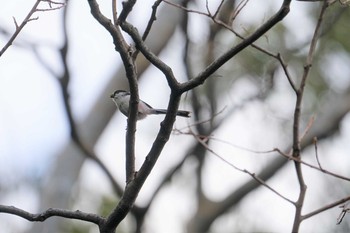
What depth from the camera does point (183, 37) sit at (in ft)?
16.1

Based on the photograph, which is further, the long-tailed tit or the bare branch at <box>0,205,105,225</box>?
the long-tailed tit

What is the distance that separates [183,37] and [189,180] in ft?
6.13

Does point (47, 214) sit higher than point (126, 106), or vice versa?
point (126, 106)

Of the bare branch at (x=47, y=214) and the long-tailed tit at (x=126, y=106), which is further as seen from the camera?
the long-tailed tit at (x=126, y=106)

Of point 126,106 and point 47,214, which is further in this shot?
point 126,106

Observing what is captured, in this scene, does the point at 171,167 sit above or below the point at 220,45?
below

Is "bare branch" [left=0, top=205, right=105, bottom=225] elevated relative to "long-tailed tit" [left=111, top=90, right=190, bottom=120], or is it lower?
lower

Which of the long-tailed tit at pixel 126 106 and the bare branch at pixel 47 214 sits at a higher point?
the long-tailed tit at pixel 126 106

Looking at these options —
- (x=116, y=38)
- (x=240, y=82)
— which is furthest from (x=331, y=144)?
(x=116, y=38)

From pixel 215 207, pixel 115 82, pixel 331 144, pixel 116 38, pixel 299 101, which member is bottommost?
pixel 116 38

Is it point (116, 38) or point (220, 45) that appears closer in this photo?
point (116, 38)

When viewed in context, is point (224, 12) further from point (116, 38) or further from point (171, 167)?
point (116, 38)

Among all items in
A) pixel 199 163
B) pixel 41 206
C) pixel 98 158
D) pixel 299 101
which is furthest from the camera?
pixel 199 163

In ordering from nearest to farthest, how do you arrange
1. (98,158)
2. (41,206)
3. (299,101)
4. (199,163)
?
(299,101) → (98,158) → (41,206) → (199,163)
